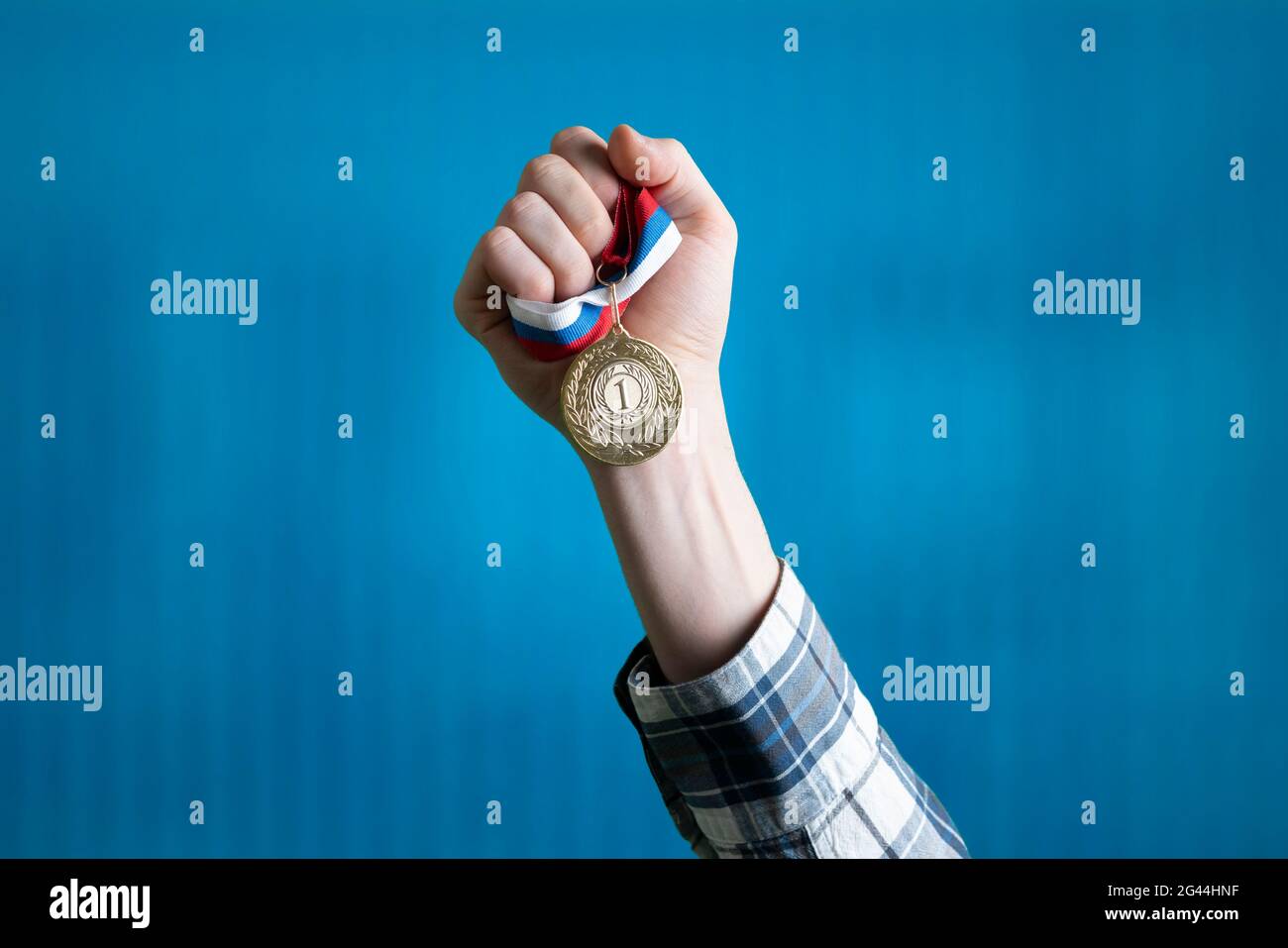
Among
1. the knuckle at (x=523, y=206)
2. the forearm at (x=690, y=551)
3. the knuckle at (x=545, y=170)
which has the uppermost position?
the knuckle at (x=545, y=170)

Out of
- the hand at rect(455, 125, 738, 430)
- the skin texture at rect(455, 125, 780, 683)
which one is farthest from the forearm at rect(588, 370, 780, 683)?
the hand at rect(455, 125, 738, 430)

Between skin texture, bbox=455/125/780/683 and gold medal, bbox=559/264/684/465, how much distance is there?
16mm

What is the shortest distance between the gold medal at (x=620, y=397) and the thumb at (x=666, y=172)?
0.30 ft

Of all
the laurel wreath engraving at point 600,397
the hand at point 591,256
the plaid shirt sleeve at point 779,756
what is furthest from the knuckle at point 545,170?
the plaid shirt sleeve at point 779,756

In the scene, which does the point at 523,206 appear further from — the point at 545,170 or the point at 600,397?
the point at 600,397

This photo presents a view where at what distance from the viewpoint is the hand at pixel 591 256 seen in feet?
2.53

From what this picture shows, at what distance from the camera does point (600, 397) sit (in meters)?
0.81

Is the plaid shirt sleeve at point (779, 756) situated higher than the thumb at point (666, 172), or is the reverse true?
the thumb at point (666, 172)

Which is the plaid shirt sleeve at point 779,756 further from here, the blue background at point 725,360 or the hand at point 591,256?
the blue background at point 725,360

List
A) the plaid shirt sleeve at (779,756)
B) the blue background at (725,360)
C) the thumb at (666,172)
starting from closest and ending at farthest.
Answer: the plaid shirt sleeve at (779,756) → the thumb at (666,172) → the blue background at (725,360)

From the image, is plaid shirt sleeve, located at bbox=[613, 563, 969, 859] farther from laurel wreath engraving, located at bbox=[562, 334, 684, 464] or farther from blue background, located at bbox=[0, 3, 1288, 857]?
blue background, located at bbox=[0, 3, 1288, 857]

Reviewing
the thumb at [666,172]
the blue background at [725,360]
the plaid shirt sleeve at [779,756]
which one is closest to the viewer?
the plaid shirt sleeve at [779,756]

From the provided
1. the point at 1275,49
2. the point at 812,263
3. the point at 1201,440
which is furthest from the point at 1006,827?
the point at 1275,49

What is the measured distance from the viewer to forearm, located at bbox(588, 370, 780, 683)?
72 cm
